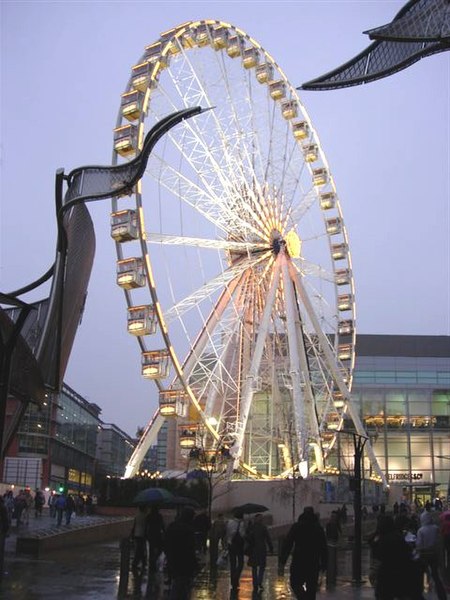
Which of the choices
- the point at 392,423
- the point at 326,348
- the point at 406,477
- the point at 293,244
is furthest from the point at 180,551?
the point at 392,423

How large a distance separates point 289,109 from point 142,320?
62.8 feet

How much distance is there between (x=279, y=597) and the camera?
15133mm

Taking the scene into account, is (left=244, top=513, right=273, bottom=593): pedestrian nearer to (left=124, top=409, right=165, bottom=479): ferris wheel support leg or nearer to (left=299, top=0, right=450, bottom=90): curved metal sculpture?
(left=299, top=0, right=450, bottom=90): curved metal sculpture

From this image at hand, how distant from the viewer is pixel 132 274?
32.8 metres

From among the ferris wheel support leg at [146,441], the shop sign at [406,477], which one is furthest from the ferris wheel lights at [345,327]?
the shop sign at [406,477]

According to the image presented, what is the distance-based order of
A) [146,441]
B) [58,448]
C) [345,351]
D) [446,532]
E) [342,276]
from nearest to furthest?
[446,532]
[146,441]
[342,276]
[345,351]
[58,448]

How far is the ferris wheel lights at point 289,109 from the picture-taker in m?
45.8

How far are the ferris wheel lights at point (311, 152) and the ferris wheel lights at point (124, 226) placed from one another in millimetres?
17551

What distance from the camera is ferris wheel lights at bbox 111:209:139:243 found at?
3234 centimetres

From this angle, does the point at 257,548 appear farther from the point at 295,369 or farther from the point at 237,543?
the point at 295,369

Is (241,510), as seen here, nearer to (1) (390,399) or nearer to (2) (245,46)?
(2) (245,46)

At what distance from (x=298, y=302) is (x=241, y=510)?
26.7 meters

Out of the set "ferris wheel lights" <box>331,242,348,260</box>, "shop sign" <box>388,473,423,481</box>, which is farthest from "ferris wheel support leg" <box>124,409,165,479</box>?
"shop sign" <box>388,473,423,481</box>

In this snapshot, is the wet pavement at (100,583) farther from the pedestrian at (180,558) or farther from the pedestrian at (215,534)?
the pedestrian at (180,558)
